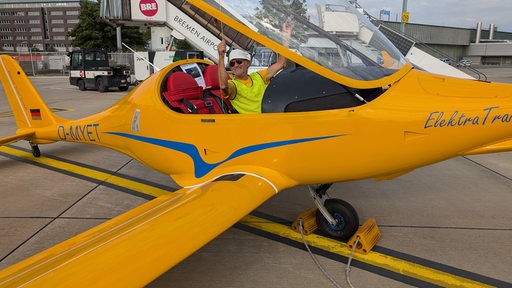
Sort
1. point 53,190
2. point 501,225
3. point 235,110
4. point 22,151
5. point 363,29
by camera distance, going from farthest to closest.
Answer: point 22,151, point 53,190, point 501,225, point 235,110, point 363,29

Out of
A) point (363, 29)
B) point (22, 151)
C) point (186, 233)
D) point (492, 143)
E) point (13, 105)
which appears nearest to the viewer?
point (186, 233)

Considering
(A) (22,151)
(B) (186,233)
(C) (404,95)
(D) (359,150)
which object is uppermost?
(C) (404,95)

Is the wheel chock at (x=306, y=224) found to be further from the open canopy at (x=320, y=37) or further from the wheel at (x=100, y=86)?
the wheel at (x=100, y=86)

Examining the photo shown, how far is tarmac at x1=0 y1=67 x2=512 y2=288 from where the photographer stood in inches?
120

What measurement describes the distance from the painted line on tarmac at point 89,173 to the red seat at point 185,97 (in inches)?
63.1

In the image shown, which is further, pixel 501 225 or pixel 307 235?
pixel 501 225

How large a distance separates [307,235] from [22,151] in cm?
630

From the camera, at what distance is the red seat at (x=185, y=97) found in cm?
377

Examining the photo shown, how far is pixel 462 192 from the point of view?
509cm

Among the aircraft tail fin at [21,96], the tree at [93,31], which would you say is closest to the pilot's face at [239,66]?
the aircraft tail fin at [21,96]

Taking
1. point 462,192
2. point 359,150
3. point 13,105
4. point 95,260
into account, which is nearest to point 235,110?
point 359,150

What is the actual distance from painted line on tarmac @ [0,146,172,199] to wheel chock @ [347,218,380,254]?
2.65m

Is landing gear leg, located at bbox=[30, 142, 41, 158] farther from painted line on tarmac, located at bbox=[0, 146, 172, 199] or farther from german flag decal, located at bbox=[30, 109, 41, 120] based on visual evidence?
german flag decal, located at bbox=[30, 109, 41, 120]

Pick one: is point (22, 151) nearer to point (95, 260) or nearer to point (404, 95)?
point (95, 260)
